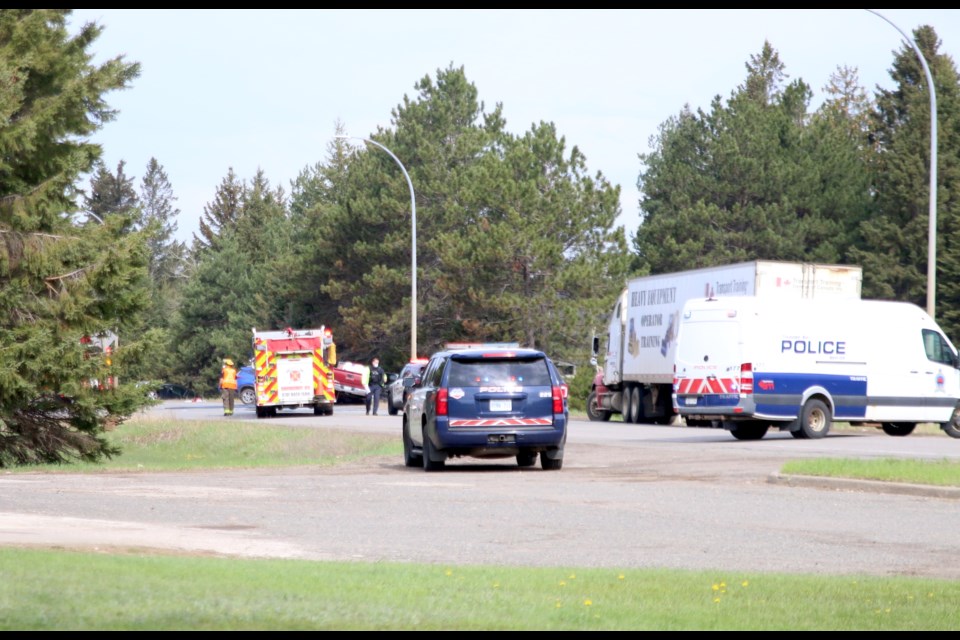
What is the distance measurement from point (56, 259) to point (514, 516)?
15168mm

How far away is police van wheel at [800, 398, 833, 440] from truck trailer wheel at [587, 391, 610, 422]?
14.5 meters

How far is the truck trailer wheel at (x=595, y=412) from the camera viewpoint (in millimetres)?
44312

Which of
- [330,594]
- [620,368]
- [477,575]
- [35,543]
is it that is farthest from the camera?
[620,368]

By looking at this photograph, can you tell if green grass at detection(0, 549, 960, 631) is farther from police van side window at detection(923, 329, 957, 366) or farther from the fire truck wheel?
the fire truck wheel

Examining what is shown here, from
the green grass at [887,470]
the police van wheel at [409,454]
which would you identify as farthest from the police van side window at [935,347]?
the police van wheel at [409,454]

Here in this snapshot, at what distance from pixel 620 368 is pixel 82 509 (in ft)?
91.0

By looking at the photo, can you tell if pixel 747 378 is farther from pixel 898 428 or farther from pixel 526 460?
pixel 526 460

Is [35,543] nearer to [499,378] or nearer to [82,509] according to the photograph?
[82,509]

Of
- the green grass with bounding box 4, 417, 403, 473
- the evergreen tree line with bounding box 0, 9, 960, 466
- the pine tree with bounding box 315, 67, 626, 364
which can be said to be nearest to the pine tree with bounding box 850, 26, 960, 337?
the evergreen tree line with bounding box 0, 9, 960, 466

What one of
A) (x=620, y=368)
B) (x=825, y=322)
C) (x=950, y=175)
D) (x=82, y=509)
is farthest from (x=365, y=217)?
(x=82, y=509)

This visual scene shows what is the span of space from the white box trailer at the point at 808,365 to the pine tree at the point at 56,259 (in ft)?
36.7

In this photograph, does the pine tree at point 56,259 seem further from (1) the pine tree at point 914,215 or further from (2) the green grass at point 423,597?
(1) the pine tree at point 914,215

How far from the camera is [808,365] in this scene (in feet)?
96.3

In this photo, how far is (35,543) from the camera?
11172 millimetres
